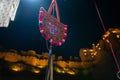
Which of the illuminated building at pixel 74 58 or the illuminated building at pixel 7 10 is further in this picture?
the illuminated building at pixel 74 58

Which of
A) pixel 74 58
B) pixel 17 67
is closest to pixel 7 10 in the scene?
pixel 17 67

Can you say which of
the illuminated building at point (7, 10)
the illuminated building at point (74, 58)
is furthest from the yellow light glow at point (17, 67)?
the illuminated building at point (7, 10)

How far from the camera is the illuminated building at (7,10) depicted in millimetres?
10750

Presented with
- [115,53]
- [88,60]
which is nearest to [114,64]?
[115,53]

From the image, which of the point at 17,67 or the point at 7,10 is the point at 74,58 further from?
the point at 7,10

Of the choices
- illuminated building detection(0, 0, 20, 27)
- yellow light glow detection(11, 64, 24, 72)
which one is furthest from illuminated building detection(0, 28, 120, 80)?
illuminated building detection(0, 0, 20, 27)

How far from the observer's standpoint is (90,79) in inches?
1423

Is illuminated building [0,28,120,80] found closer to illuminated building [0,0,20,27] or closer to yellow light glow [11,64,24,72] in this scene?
yellow light glow [11,64,24,72]

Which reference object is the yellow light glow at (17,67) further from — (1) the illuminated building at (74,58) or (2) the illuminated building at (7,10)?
(2) the illuminated building at (7,10)

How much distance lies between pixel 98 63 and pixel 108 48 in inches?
142

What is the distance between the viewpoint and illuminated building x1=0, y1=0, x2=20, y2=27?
35.3 ft

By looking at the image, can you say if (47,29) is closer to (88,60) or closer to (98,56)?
(98,56)

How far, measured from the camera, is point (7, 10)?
35.8 feet

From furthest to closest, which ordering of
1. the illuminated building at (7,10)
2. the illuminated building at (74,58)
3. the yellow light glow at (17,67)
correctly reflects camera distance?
the yellow light glow at (17,67) < the illuminated building at (74,58) < the illuminated building at (7,10)
